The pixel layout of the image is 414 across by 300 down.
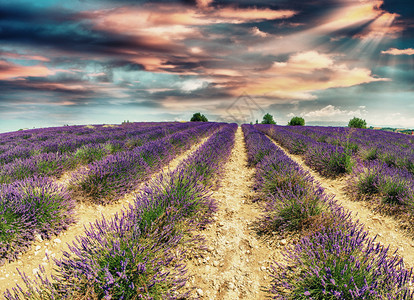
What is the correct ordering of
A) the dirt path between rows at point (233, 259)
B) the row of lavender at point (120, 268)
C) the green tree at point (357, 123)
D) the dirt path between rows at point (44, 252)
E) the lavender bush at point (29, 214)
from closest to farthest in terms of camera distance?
the row of lavender at point (120, 268), the dirt path between rows at point (233, 259), the dirt path between rows at point (44, 252), the lavender bush at point (29, 214), the green tree at point (357, 123)

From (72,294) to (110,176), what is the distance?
9.11 ft

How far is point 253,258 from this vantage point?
97.6 inches

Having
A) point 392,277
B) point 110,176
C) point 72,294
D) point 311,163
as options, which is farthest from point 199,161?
point 311,163

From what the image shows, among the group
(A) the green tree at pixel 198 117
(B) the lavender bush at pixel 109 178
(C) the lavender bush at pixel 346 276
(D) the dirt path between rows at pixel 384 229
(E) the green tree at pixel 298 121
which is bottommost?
(D) the dirt path between rows at pixel 384 229

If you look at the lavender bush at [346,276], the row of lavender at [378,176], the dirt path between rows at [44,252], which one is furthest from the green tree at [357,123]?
the dirt path between rows at [44,252]

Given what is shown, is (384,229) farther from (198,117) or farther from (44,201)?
(198,117)

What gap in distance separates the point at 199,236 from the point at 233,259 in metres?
0.53

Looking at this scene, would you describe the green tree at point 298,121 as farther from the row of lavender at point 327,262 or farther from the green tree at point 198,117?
the row of lavender at point 327,262

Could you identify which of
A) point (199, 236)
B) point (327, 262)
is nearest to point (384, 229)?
point (327, 262)

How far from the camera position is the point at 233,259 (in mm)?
2453

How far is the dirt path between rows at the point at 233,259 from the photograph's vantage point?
2.03 m

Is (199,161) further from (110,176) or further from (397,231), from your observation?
(397,231)

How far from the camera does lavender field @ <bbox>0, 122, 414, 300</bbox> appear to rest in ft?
5.52

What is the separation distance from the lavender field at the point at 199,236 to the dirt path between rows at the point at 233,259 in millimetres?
14
